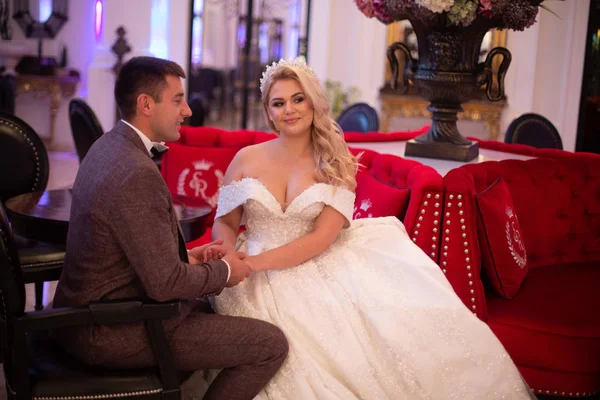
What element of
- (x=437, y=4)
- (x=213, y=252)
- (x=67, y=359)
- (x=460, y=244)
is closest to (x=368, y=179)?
(x=460, y=244)

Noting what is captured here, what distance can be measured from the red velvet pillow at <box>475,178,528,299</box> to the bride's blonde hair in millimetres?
598

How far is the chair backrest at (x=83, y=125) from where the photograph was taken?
13.4 feet

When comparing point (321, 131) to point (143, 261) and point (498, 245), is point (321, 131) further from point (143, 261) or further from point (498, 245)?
point (143, 261)

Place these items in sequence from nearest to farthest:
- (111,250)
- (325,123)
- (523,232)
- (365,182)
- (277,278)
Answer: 1. (111,250)
2. (277,278)
3. (325,123)
4. (365,182)
5. (523,232)

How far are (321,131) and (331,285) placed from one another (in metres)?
0.59

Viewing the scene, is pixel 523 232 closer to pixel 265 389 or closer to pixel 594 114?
pixel 265 389

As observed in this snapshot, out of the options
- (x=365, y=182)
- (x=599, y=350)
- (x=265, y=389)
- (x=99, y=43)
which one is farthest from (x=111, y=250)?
(x=99, y=43)

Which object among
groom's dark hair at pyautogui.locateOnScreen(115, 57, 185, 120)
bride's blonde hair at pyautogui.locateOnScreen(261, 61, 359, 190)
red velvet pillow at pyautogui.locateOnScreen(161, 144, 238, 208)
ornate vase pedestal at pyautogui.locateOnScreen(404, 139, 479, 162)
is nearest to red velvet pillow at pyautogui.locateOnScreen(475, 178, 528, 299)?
bride's blonde hair at pyautogui.locateOnScreen(261, 61, 359, 190)

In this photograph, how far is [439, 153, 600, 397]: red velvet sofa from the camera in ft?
8.91

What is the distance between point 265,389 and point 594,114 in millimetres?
7668

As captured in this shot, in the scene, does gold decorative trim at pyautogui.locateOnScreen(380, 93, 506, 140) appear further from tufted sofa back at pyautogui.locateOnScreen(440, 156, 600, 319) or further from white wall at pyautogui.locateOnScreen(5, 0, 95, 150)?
tufted sofa back at pyautogui.locateOnScreen(440, 156, 600, 319)

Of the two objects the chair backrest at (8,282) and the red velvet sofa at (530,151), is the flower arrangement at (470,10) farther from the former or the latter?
the chair backrest at (8,282)

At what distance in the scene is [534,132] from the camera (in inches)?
209

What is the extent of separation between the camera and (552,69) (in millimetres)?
9016
